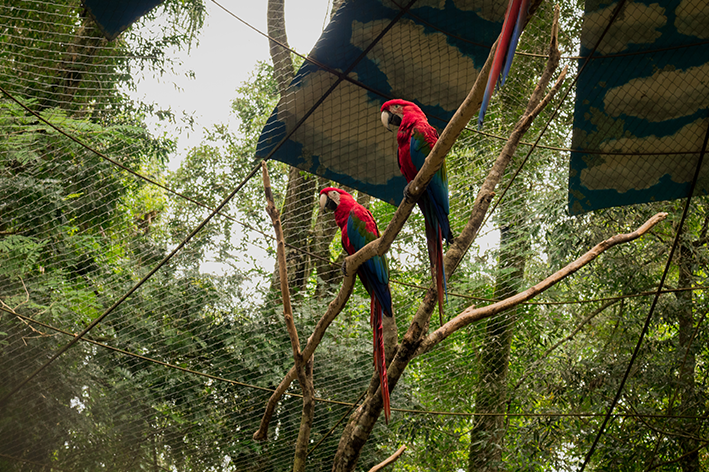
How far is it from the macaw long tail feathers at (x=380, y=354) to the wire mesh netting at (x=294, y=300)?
1.99 feet

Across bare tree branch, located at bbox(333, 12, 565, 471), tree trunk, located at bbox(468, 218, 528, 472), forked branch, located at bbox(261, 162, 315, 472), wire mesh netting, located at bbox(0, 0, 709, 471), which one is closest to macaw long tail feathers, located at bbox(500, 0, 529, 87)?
bare tree branch, located at bbox(333, 12, 565, 471)

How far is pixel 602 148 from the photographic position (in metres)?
1.95

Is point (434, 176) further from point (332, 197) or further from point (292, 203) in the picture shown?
point (292, 203)

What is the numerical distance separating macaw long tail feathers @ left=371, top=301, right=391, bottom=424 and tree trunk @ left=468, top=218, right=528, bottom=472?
5.71 feet

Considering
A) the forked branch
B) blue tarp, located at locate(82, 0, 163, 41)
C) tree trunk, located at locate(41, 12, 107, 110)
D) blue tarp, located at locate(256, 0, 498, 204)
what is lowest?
the forked branch

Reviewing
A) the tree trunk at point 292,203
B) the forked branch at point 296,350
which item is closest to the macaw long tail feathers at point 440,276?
the forked branch at point 296,350

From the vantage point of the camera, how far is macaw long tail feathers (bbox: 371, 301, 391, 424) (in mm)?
1353

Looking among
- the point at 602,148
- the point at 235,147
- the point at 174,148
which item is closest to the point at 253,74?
the point at 235,147

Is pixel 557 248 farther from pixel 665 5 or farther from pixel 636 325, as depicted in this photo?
pixel 665 5

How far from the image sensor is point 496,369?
136 inches

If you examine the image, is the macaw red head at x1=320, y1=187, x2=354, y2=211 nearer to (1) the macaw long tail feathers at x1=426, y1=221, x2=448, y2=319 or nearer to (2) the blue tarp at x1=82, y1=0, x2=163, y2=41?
(1) the macaw long tail feathers at x1=426, y1=221, x2=448, y2=319

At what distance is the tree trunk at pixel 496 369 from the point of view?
3.25 metres

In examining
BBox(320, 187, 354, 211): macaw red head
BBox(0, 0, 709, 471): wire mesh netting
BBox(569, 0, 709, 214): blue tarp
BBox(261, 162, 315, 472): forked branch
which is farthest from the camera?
BBox(0, 0, 709, 471): wire mesh netting

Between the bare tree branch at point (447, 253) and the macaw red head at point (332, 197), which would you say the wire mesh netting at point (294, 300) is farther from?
the bare tree branch at point (447, 253)
